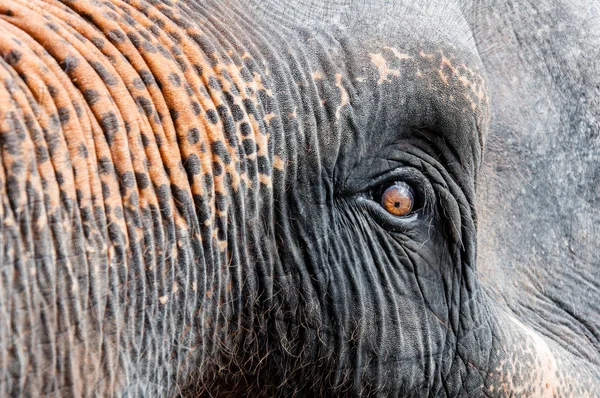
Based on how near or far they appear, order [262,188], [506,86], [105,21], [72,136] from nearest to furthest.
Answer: [72,136]
[105,21]
[262,188]
[506,86]

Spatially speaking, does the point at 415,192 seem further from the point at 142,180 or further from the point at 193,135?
the point at 142,180

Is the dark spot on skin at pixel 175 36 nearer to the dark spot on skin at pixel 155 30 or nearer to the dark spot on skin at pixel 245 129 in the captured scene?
the dark spot on skin at pixel 155 30

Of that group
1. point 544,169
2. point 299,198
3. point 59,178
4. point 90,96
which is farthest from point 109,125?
point 544,169

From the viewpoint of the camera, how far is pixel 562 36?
3.89 meters

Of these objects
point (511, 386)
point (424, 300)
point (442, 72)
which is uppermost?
point (442, 72)

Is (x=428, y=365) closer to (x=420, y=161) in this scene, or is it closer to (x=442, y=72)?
(x=420, y=161)

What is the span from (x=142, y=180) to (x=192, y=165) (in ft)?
0.57

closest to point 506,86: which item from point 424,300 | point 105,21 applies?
point 424,300

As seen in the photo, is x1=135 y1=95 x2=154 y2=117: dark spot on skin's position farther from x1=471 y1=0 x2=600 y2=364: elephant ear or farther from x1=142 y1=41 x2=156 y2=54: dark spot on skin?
x1=471 y1=0 x2=600 y2=364: elephant ear

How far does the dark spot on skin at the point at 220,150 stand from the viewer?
2.69 meters

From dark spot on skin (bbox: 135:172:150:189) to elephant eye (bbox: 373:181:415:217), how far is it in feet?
3.02

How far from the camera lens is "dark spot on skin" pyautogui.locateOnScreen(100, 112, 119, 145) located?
8.04ft

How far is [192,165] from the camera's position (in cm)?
264

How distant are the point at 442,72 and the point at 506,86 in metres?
0.63
